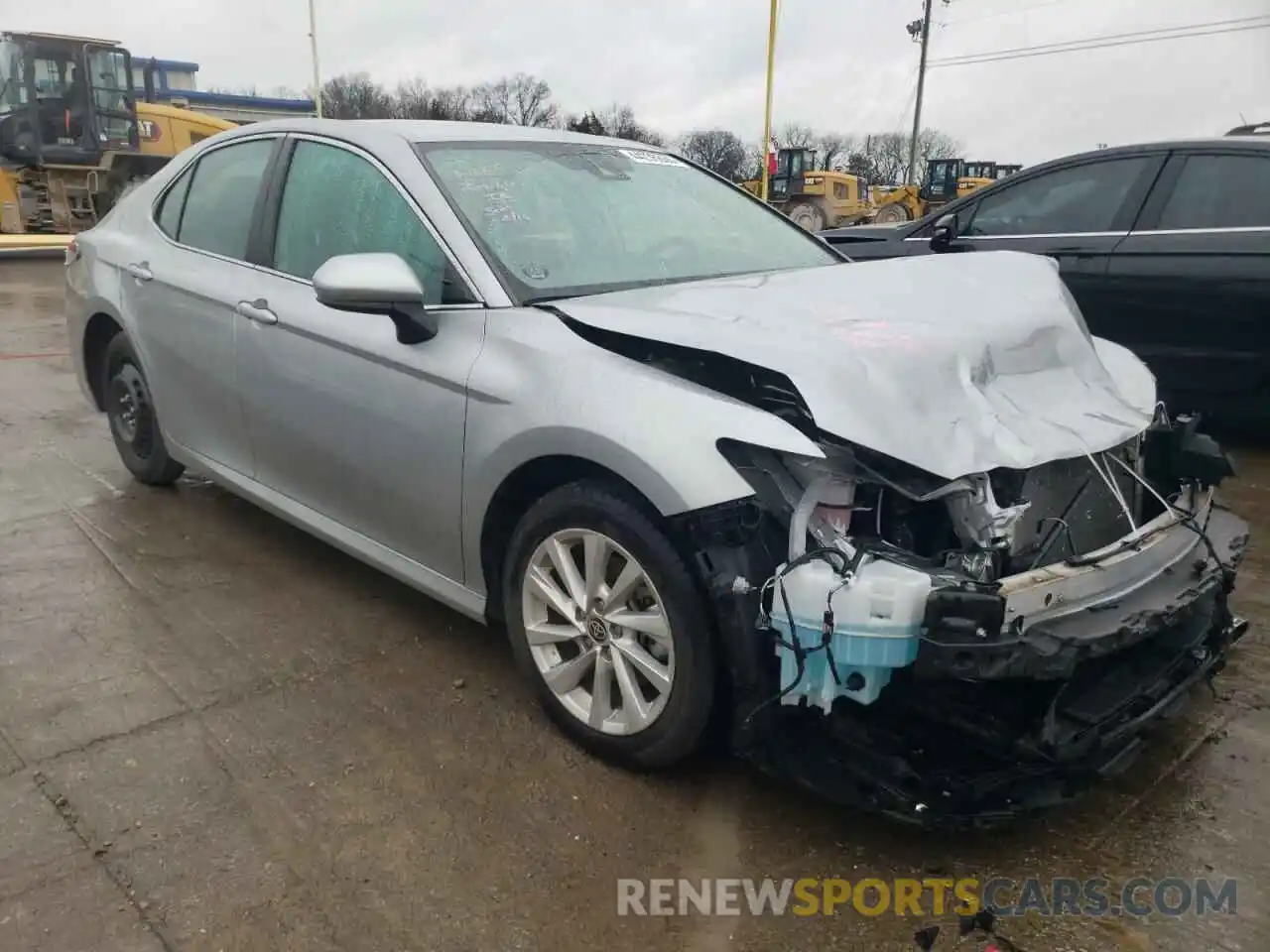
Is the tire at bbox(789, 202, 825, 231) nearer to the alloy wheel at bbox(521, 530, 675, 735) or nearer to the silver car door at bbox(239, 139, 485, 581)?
the silver car door at bbox(239, 139, 485, 581)

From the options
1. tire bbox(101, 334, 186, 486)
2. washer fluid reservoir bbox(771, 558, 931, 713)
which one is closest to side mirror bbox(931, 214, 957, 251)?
washer fluid reservoir bbox(771, 558, 931, 713)

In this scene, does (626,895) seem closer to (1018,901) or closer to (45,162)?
(1018,901)

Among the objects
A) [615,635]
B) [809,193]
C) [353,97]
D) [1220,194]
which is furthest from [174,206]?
[353,97]

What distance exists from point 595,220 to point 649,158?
28.6 inches

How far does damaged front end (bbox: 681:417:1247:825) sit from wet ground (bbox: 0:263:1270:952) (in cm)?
29

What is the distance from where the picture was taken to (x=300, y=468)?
350cm

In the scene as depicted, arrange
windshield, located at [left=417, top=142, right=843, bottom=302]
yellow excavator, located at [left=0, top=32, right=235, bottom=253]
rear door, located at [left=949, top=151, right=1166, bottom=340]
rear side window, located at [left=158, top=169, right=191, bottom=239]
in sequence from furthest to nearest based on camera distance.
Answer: yellow excavator, located at [left=0, top=32, right=235, bottom=253]
rear door, located at [left=949, top=151, right=1166, bottom=340]
rear side window, located at [left=158, top=169, right=191, bottom=239]
windshield, located at [left=417, top=142, right=843, bottom=302]

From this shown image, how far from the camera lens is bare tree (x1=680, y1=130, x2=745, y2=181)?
6001cm

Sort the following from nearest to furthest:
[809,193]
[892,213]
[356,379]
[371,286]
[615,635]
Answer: [615,635]
[371,286]
[356,379]
[892,213]
[809,193]

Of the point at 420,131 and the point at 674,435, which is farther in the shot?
the point at 420,131

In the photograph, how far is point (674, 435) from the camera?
7.73 ft

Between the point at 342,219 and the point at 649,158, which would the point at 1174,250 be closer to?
the point at 649,158

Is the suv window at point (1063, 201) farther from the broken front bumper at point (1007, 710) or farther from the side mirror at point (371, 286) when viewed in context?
the side mirror at point (371, 286)

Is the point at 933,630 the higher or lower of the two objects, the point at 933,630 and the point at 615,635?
the higher
